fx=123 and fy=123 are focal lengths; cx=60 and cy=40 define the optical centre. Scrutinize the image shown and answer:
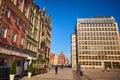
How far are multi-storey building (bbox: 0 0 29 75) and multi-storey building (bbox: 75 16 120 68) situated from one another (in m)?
57.1

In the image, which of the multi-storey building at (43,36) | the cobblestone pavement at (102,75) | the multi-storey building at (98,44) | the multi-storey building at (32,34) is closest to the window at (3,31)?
the multi-storey building at (32,34)

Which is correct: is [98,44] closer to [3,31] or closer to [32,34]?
[32,34]

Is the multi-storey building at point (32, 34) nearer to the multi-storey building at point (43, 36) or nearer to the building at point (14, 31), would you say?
the building at point (14, 31)

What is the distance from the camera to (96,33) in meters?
79.8

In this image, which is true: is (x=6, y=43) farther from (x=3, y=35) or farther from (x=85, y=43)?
(x=85, y=43)

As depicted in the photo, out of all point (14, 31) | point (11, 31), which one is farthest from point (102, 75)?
point (11, 31)

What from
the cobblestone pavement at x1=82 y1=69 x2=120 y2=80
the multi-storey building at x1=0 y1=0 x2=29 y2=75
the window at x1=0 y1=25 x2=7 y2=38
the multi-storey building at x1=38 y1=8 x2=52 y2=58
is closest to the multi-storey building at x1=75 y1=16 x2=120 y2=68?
the multi-storey building at x1=38 y1=8 x2=52 y2=58

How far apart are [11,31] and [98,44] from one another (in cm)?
6736

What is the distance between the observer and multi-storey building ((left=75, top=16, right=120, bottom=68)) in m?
76.4

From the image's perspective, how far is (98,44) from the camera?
7825cm

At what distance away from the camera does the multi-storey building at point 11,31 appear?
53.8 ft

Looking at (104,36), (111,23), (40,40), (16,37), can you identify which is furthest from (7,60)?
(111,23)

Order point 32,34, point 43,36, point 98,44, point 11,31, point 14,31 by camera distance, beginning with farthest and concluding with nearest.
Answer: point 98,44, point 43,36, point 32,34, point 14,31, point 11,31

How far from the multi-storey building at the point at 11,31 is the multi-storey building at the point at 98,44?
2249 inches
